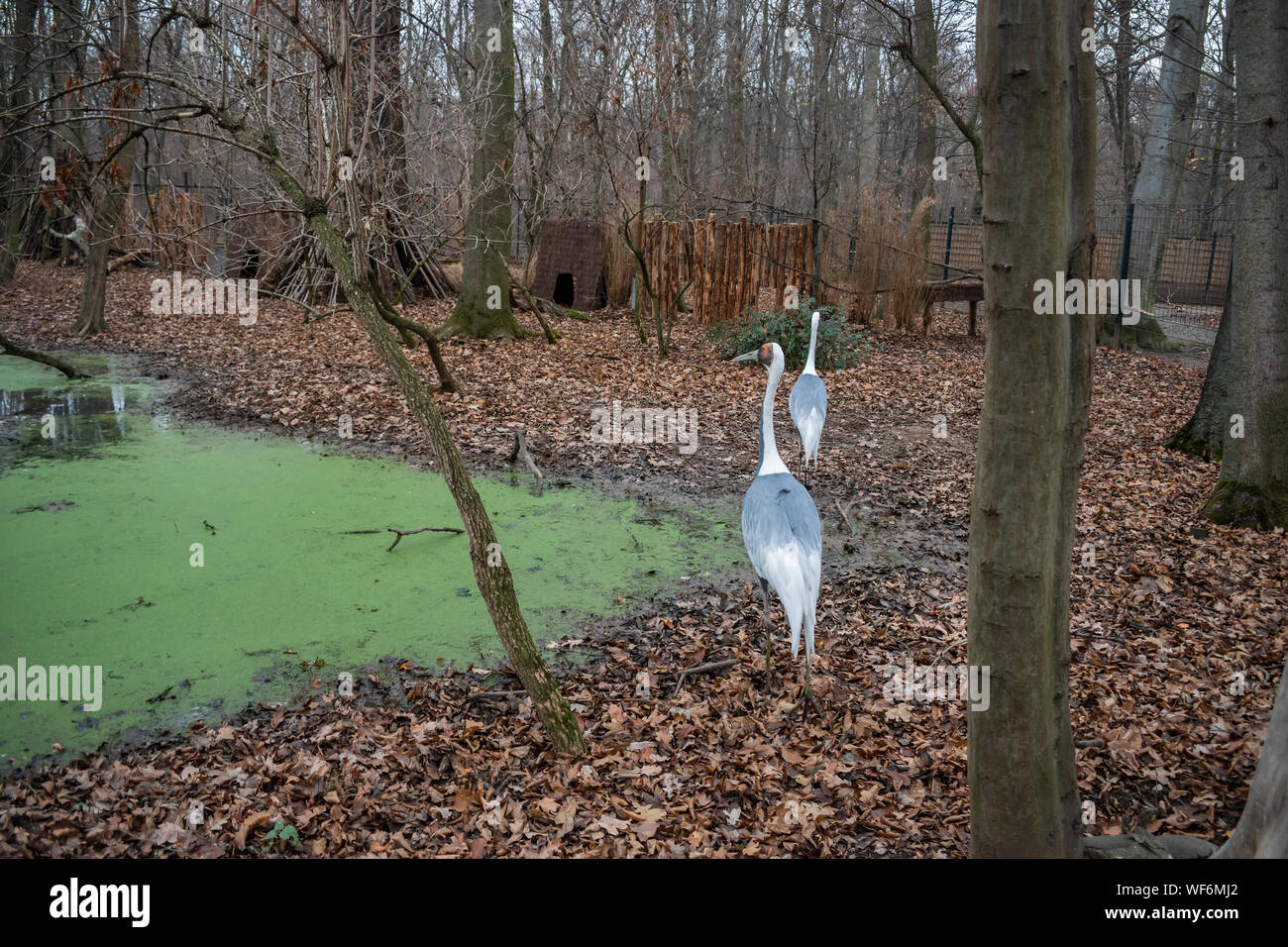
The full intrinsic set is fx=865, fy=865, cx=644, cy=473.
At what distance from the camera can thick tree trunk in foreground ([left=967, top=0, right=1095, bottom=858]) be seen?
2.07 m

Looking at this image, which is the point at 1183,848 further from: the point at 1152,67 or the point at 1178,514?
the point at 1152,67

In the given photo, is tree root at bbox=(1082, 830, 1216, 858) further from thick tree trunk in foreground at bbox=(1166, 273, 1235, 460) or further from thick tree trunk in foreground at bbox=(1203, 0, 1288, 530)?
thick tree trunk in foreground at bbox=(1166, 273, 1235, 460)

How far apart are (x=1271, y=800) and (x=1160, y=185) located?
15.8 meters

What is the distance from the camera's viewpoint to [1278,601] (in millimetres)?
4750

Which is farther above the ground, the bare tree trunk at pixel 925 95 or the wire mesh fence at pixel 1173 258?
the bare tree trunk at pixel 925 95

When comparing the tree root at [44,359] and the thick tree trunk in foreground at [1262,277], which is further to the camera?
the tree root at [44,359]

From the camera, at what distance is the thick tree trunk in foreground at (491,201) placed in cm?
1162

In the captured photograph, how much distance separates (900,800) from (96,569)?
4.91 meters

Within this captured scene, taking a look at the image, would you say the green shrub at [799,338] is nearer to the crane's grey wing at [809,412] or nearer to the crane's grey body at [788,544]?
the crane's grey wing at [809,412]

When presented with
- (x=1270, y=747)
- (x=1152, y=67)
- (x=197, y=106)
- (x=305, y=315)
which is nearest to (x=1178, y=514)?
(x=1270, y=747)

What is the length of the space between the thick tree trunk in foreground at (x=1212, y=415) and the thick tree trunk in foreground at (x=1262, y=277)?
1431mm

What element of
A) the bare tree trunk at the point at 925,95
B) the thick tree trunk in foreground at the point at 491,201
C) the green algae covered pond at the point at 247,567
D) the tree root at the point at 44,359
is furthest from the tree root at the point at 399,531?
the bare tree trunk at the point at 925,95

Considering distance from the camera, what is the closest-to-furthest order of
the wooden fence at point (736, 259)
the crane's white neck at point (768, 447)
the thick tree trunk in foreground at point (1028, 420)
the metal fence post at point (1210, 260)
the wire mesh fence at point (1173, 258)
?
1. the thick tree trunk in foreground at point (1028, 420)
2. the crane's white neck at point (768, 447)
3. the wooden fence at point (736, 259)
4. the wire mesh fence at point (1173, 258)
5. the metal fence post at point (1210, 260)

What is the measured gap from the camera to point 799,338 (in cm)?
1138
